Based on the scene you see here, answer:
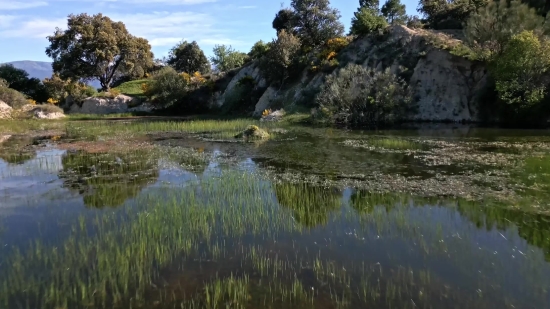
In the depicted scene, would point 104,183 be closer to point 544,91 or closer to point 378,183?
point 378,183

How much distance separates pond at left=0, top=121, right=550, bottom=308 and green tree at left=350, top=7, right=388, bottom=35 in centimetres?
3169

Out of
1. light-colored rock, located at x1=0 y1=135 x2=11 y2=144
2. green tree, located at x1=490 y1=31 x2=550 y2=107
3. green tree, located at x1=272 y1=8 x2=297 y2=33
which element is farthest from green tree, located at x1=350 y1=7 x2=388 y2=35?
light-colored rock, located at x1=0 y1=135 x2=11 y2=144

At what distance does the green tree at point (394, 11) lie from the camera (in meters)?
50.4

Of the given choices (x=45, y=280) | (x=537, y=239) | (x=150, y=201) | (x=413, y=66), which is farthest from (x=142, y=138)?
(x=413, y=66)

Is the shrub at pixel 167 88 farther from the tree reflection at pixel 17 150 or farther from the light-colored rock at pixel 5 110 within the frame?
the tree reflection at pixel 17 150

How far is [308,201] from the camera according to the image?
10648mm

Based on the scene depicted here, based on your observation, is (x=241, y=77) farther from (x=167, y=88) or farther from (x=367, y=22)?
(x=367, y=22)

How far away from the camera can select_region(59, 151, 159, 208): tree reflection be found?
11.6 metres

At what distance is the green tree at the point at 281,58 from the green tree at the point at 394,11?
1285 centimetres

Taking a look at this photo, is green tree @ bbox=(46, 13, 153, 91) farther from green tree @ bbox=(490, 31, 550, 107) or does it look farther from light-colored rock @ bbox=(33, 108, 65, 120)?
green tree @ bbox=(490, 31, 550, 107)

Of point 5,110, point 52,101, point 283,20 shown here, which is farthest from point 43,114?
point 283,20

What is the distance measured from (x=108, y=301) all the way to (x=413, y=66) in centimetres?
3888

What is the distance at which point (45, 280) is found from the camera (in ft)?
20.5

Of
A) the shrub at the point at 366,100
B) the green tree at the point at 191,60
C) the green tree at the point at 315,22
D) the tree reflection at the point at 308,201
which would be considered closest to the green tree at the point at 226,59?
the green tree at the point at 191,60
